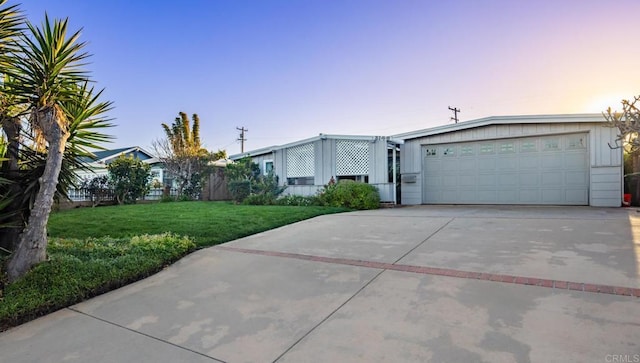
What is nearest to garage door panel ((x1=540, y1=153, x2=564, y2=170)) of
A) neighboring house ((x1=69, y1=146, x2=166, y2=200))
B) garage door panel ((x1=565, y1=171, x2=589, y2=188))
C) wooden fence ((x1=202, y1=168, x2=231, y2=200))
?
garage door panel ((x1=565, y1=171, x2=589, y2=188))

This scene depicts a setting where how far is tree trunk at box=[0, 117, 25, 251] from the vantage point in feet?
13.6

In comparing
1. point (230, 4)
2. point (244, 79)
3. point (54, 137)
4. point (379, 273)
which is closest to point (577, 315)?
point (379, 273)

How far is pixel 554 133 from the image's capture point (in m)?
10.2

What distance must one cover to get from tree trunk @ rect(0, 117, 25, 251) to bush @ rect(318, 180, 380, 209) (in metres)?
8.62

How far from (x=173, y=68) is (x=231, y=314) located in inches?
448

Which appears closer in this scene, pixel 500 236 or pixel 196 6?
pixel 500 236

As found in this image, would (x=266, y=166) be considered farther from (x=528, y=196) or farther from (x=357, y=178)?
(x=528, y=196)

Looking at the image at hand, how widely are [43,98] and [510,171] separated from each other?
12108 mm

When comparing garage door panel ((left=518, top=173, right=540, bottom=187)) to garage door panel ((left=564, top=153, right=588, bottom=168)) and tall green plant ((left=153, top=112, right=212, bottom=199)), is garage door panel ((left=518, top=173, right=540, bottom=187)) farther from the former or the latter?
tall green plant ((left=153, top=112, right=212, bottom=199))

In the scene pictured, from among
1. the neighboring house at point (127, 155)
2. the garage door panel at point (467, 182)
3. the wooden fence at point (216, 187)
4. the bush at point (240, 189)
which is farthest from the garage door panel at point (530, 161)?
the neighboring house at point (127, 155)

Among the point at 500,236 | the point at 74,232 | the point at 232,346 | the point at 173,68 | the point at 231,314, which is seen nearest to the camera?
the point at 232,346

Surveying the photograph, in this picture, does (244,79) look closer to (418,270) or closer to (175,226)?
(175,226)

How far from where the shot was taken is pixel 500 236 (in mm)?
5352

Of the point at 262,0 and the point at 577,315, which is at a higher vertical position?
the point at 262,0
